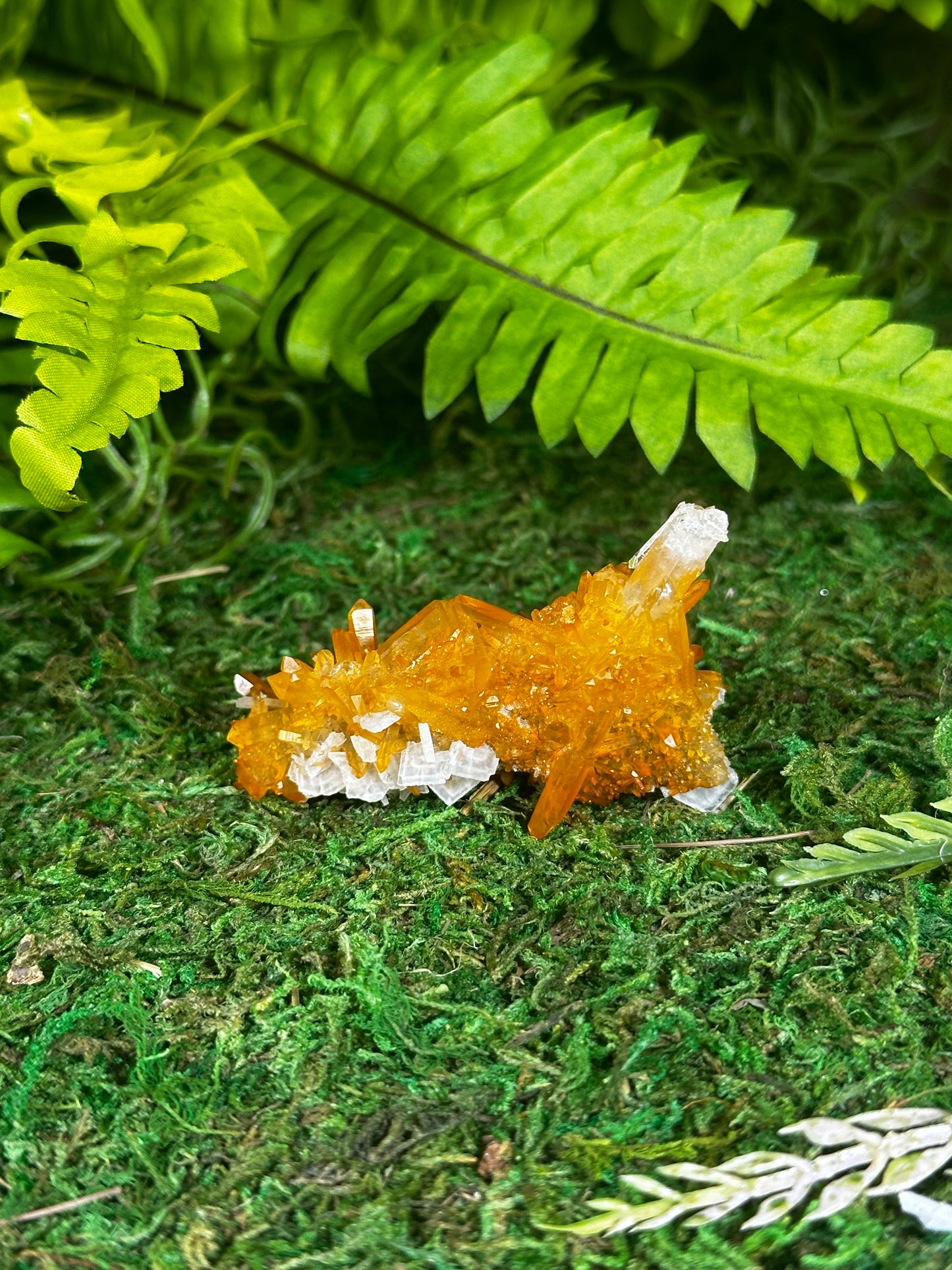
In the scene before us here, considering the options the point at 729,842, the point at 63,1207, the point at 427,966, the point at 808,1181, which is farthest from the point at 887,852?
the point at 63,1207

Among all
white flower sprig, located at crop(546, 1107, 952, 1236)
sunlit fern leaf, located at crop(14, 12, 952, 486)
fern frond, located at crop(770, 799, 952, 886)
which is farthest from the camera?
sunlit fern leaf, located at crop(14, 12, 952, 486)

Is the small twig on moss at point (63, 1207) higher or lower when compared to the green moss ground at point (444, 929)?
lower

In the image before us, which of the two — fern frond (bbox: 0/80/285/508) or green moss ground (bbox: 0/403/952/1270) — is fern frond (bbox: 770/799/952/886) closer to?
green moss ground (bbox: 0/403/952/1270)

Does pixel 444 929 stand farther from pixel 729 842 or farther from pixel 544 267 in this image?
pixel 544 267

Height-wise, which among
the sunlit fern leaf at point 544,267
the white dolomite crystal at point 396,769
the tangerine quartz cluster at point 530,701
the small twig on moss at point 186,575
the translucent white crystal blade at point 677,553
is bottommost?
the small twig on moss at point 186,575

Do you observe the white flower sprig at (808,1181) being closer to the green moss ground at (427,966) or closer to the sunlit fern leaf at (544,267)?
the green moss ground at (427,966)

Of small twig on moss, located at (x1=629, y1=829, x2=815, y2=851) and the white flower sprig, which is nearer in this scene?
the white flower sprig

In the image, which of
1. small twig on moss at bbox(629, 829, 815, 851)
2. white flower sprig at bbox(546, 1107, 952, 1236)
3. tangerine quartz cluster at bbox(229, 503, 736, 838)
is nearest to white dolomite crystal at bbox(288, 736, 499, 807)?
tangerine quartz cluster at bbox(229, 503, 736, 838)

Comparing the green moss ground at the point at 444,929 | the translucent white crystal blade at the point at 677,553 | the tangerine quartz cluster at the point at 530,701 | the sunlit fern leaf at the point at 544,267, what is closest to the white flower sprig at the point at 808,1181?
the green moss ground at the point at 444,929
